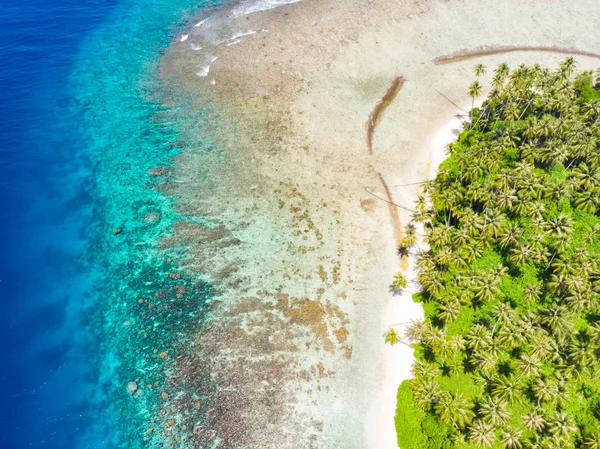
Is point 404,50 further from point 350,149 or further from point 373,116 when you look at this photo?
point 350,149

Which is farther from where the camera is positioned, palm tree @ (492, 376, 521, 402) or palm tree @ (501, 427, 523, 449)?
palm tree @ (492, 376, 521, 402)

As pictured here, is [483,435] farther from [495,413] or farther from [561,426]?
[561,426]

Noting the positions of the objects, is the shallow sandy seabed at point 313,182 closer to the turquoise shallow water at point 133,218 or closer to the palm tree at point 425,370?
the palm tree at point 425,370

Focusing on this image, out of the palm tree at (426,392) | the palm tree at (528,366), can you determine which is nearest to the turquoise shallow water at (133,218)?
the palm tree at (426,392)

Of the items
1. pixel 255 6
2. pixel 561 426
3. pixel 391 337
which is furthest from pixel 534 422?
pixel 255 6

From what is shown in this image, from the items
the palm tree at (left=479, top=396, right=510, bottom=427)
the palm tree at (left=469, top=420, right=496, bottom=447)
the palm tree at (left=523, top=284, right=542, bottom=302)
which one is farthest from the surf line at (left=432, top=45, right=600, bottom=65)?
the palm tree at (left=469, top=420, right=496, bottom=447)

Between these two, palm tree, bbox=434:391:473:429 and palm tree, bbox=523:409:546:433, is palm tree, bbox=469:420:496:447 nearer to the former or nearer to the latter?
palm tree, bbox=434:391:473:429

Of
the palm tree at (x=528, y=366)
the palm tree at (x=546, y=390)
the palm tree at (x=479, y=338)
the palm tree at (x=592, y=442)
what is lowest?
the palm tree at (x=592, y=442)
